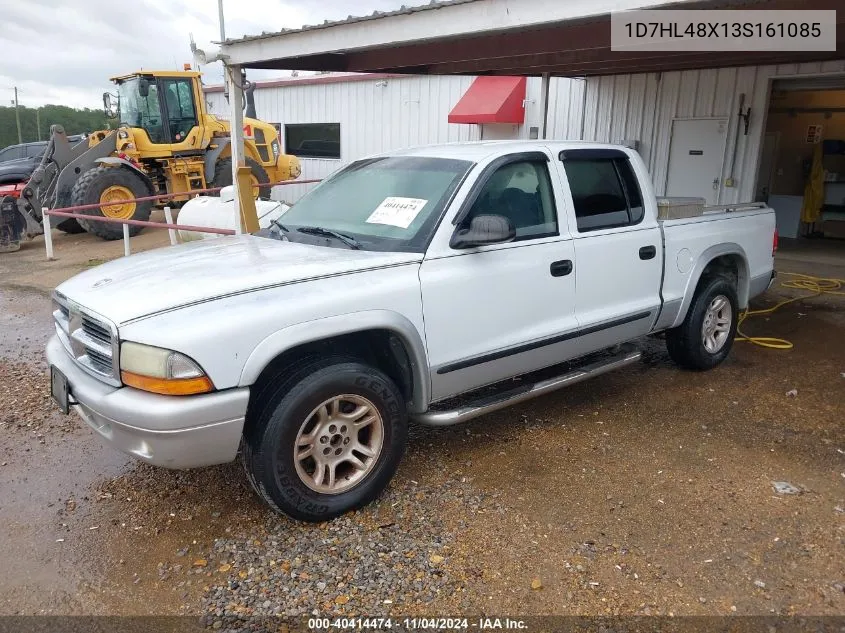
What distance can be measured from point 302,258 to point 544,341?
5.06 feet

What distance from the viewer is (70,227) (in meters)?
14.7

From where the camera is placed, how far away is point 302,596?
2.82 meters

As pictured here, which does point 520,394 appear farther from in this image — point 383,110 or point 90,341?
point 383,110

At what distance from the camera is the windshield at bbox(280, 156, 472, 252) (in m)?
3.71

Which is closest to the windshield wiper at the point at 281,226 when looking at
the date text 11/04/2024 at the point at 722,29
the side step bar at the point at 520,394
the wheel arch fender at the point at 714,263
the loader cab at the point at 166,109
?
the side step bar at the point at 520,394

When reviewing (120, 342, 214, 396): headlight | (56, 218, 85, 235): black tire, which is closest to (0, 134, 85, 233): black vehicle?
(56, 218, 85, 235): black tire

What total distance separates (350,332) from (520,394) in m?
1.24

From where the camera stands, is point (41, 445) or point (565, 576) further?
point (41, 445)

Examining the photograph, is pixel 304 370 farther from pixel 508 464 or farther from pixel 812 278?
pixel 812 278

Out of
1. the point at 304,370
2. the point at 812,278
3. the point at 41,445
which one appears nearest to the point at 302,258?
the point at 304,370

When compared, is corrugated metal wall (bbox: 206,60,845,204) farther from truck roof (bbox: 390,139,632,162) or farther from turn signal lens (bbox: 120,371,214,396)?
turn signal lens (bbox: 120,371,214,396)

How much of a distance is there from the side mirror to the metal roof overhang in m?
1.85

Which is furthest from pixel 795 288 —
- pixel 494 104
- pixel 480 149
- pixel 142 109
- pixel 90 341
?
pixel 142 109

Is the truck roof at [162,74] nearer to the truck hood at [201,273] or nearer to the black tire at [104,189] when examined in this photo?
the black tire at [104,189]
